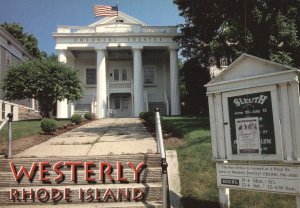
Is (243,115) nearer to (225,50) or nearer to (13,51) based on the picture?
(225,50)

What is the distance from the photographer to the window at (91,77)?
38.0m

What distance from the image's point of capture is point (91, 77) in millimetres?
38219

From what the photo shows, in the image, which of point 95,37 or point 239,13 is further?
point 95,37

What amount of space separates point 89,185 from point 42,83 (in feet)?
62.8

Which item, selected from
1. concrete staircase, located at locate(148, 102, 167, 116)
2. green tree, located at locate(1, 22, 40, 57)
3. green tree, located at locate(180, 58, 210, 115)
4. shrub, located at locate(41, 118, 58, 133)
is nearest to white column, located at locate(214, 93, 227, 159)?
shrub, located at locate(41, 118, 58, 133)

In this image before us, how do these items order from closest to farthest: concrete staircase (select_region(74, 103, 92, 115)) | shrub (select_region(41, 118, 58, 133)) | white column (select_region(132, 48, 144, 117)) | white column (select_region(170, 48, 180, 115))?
1. shrub (select_region(41, 118, 58, 133))
2. white column (select_region(132, 48, 144, 117))
3. white column (select_region(170, 48, 180, 115))
4. concrete staircase (select_region(74, 103, 92, 115))

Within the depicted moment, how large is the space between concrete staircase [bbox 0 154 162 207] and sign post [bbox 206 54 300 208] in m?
1.60

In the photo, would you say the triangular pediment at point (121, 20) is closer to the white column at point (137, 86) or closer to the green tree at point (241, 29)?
the white column at point (137, 86)

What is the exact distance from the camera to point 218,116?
6.29 metres

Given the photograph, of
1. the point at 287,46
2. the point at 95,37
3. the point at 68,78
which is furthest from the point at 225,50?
the point at 95,37

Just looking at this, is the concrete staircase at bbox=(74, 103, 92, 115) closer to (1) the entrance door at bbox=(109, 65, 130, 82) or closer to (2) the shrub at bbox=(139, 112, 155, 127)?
(1) the entrance door at bbox=(109, 65, 130, 82)

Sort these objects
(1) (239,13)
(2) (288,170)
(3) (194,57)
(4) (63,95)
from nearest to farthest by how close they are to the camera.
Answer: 1. (2) (288,170)
2. (1) (239,13)
3. (4) (63,95)
4. (3) (194,57)

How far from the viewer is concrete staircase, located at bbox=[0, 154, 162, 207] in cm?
687

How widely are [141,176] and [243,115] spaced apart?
2.66m
